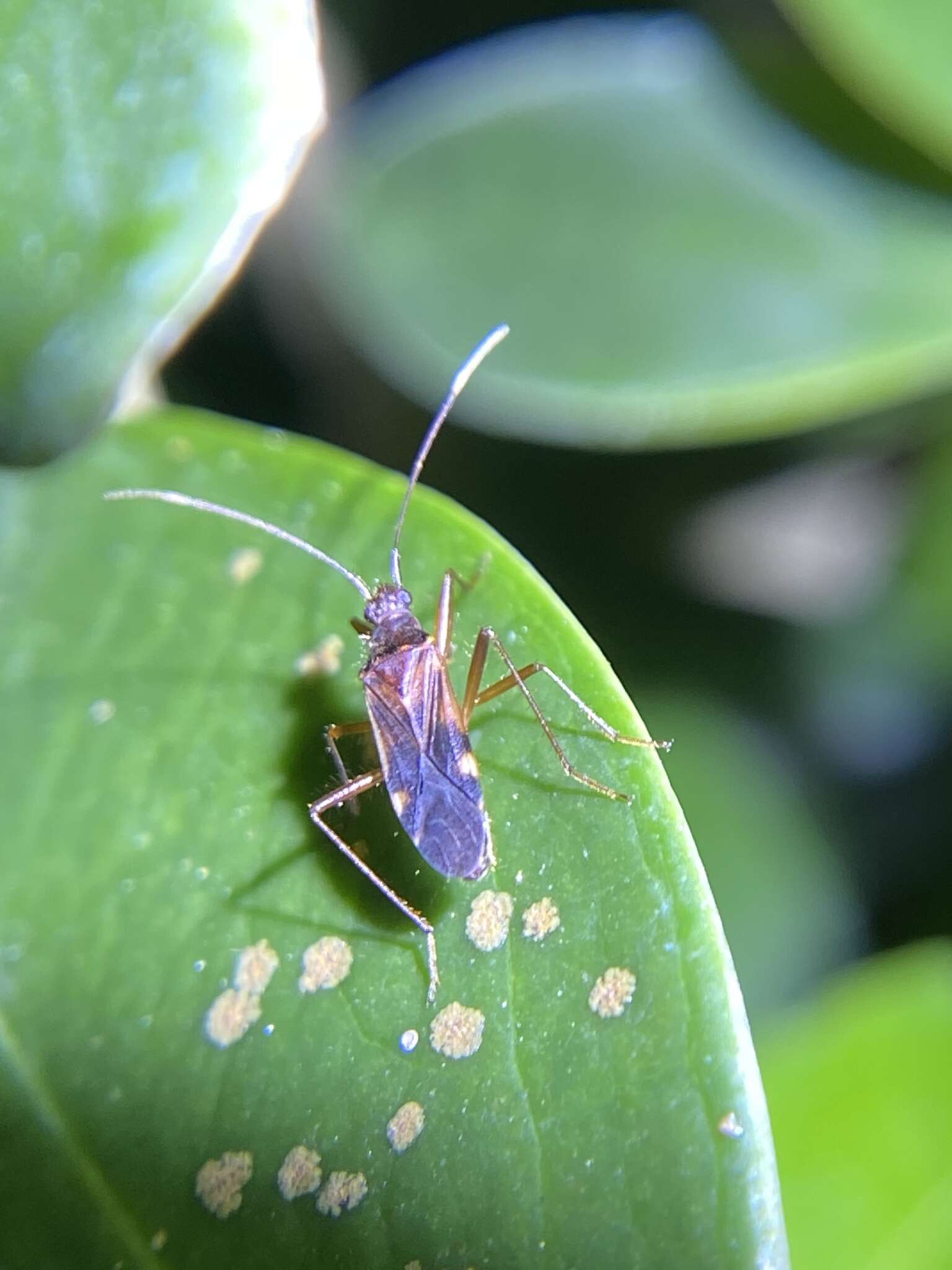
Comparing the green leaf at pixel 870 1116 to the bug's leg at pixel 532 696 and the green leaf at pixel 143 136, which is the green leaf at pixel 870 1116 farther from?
the green leaf at pixel 143 136

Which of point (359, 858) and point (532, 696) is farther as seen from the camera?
point (359, 858)

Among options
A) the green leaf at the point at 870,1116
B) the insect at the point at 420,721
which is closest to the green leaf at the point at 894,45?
the insect at the point at 420,721

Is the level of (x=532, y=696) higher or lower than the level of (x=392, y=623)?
higher

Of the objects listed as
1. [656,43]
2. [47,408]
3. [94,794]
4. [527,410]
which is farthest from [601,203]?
[94,794]

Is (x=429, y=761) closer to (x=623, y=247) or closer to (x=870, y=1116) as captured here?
(x=870, y=1116)

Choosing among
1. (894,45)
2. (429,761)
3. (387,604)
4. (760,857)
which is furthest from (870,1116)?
(894,45)

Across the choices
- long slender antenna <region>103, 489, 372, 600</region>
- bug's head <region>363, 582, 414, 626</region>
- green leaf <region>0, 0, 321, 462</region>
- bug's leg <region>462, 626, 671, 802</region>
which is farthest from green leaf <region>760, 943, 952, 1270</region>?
green leaf <region>0, 0, 321, 462</region>

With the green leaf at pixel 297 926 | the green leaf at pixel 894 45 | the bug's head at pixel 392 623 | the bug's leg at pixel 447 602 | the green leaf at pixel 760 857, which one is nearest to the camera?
the green leaf at pixel 297 926
